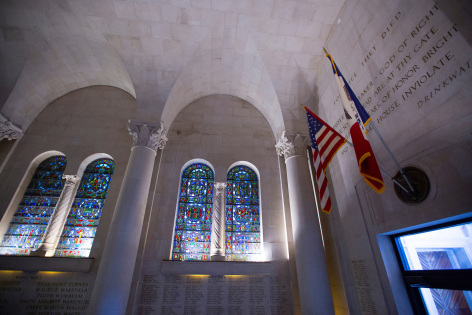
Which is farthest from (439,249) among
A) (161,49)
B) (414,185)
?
(161,49)

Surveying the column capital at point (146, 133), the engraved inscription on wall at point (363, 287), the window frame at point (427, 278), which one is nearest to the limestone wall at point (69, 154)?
the column capital at point (146, 133)

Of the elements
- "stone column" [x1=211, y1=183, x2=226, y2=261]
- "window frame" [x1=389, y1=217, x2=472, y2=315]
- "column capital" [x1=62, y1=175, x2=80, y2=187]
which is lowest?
"window frame" [x1=389, y1=217, x2=472, y2=315]

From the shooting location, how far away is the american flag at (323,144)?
4.90m

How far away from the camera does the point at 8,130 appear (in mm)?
7730

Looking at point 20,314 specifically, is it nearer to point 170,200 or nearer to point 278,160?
point 170,200

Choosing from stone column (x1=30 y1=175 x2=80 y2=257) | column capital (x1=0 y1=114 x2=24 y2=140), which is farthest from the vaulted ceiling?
stone column (x1=30 y1=175 x2=80 y2=257)

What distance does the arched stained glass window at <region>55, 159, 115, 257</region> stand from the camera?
23.0 feet

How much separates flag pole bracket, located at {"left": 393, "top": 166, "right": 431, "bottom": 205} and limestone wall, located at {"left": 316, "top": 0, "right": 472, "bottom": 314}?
10 centimetres

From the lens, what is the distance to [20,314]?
5.79 metres

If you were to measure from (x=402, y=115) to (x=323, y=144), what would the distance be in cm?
164

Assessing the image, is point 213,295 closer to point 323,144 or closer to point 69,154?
point 323,144

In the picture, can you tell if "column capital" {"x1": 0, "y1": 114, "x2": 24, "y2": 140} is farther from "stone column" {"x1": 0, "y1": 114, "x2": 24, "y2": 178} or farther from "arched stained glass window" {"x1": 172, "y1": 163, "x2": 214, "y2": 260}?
"arched stained glass window" {"x1": 172, "y1": 163, "x2": 214, "y2": 260}

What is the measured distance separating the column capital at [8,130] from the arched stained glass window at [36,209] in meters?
1.34

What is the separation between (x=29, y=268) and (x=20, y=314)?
1127 mm
